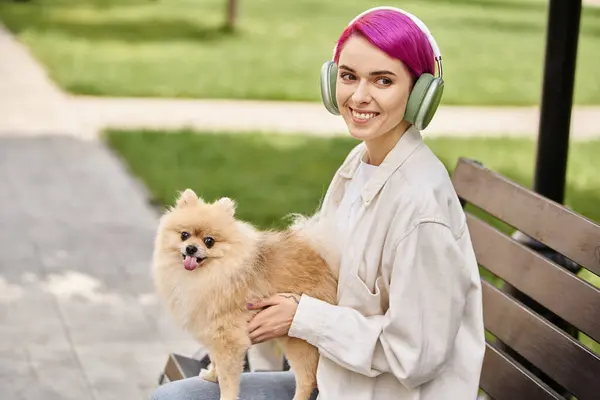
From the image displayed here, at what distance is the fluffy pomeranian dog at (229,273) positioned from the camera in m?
2.87

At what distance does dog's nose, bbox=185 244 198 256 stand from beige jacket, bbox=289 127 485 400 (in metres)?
0.32

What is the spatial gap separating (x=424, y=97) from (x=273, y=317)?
0.71 meters

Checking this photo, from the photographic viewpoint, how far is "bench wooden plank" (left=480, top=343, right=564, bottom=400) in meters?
3.44

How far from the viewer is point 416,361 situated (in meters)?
2.64

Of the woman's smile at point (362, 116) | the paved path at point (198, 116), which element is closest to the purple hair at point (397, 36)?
the woman's smile at point (362, 116)

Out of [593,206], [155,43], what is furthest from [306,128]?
[155,43]

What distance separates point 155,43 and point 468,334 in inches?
554

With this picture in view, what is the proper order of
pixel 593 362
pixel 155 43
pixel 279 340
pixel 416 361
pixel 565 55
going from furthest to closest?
pixel 155 43 < pixel 565 55 < pixel 593 362 < pixel 279 340 < pixel 416 361

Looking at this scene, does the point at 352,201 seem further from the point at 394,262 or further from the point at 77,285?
the point at 77,285

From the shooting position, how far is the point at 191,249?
9.29 feet

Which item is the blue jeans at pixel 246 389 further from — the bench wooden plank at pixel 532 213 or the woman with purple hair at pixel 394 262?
the bench wooden plank at pixel 532 213

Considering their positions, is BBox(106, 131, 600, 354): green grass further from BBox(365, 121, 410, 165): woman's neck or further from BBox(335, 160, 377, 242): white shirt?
BBox(365, 121, 410, 165): woman's neck

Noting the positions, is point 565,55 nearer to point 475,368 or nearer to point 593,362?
point 593,362

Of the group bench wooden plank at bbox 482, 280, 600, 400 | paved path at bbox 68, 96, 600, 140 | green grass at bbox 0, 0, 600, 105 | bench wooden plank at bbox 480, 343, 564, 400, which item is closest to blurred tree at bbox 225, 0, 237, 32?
green grass at bbox 0, 0, 600, 105
